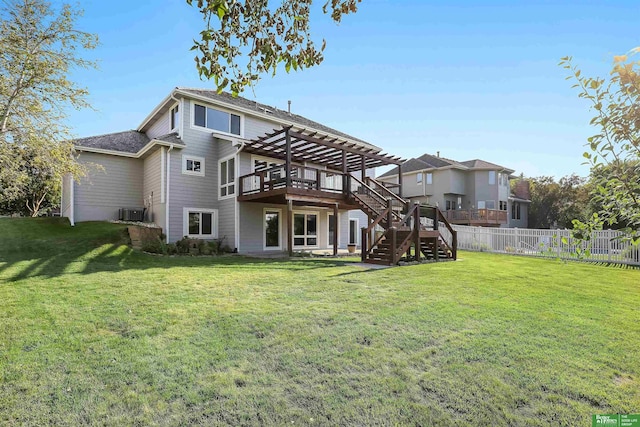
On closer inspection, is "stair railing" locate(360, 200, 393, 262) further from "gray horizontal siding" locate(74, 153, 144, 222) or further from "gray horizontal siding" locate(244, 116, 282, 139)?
"gray horizontal siding" locate(74, 153, 144, 222)

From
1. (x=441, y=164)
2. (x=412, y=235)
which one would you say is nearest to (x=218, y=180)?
(x=412, y=235)

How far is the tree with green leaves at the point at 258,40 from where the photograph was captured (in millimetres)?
3668

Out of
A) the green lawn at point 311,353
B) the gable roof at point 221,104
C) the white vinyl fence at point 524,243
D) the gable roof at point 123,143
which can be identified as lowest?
the green lawn at point 311,353

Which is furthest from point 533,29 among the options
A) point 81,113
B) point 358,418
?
point 81,113

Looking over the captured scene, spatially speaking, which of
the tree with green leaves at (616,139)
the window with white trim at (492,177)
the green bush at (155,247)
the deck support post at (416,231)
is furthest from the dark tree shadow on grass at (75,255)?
the window with white trim at (492,177)

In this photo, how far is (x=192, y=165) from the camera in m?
15.7

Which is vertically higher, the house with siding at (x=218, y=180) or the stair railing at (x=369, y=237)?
the house with siding at (x=218, y=180)

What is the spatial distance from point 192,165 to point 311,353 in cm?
1384

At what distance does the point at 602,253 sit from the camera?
13.6m

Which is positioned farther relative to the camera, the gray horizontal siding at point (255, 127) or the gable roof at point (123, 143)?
the gray horizontal siding at point (255, 127)

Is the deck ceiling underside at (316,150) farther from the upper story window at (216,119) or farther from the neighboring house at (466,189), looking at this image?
the neighboring house at (466,189)

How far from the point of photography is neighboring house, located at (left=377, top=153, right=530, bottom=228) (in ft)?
95.8

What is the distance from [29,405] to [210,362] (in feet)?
5.10

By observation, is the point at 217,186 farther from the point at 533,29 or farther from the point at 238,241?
the point at 533,29
